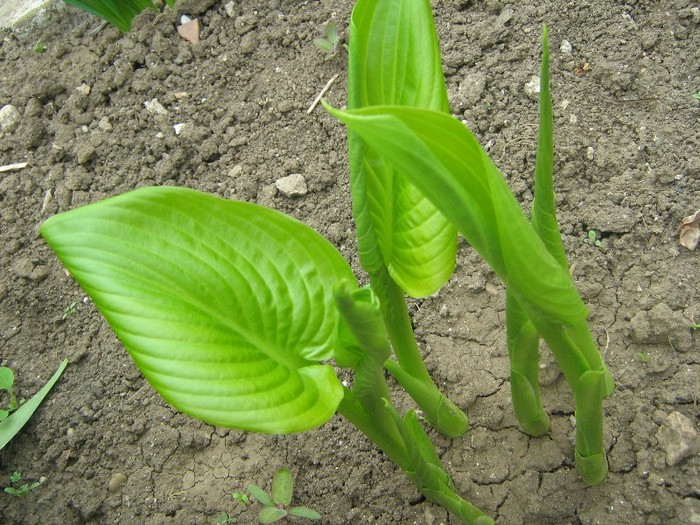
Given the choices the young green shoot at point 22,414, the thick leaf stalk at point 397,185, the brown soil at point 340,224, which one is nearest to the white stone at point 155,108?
the brown soil at point 340,224

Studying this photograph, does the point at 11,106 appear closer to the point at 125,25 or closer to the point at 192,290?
the point at 125,25

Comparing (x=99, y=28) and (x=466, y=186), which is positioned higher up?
(x=466, y=186)

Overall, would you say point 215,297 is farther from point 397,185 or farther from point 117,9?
point 117,9

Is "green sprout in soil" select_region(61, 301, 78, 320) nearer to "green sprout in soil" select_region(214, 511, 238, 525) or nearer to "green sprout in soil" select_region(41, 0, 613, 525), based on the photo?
"green sprout in soil" select_region(214, 511, 238, 525)

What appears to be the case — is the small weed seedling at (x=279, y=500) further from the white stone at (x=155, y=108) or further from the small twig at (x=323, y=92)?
the white stone at (x=155, y=108)

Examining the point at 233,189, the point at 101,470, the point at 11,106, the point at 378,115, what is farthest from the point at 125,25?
the point at 378,115

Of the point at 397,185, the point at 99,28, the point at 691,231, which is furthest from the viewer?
the point at 99,28

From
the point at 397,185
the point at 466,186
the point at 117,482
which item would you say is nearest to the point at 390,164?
the point at 397,185
